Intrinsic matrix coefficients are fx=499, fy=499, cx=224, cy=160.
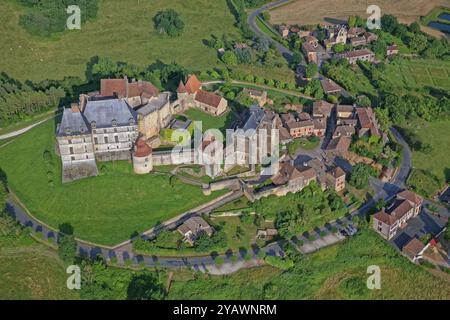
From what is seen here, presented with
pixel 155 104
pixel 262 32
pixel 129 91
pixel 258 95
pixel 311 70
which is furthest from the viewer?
pixel 262 32

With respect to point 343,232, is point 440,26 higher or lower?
higher

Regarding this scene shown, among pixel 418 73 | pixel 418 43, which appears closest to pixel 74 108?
pixel 418 73

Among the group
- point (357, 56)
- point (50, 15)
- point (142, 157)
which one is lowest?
point (142, 157)

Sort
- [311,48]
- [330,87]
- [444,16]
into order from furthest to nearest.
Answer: [444,16], [311,48], [330,87]

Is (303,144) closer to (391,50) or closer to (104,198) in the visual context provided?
(104,198)

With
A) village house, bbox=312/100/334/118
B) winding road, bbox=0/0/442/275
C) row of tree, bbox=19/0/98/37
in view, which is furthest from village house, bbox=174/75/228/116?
row of tree, bbox=19/0/98/37

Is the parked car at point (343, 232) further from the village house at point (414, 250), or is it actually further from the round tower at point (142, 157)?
the round tower at point (142, 157)
